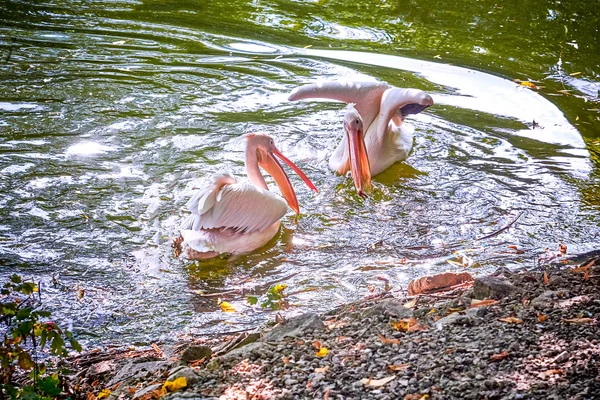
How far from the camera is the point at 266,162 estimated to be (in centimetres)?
646

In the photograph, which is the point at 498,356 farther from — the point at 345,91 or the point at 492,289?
the point at 345,91

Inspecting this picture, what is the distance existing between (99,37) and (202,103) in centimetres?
265

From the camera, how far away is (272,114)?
8086 mm

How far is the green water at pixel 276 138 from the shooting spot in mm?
5434

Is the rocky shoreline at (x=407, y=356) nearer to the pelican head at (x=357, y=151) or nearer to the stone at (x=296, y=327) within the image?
the stone at (x=296, y=327)

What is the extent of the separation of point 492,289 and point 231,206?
2.28 meters

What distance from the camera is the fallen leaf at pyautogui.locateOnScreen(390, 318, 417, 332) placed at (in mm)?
3783

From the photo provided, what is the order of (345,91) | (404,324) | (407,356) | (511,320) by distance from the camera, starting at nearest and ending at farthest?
(407,356)
(511,320)
(404,324)
(345,91)

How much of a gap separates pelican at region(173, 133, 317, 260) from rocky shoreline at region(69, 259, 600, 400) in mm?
1331

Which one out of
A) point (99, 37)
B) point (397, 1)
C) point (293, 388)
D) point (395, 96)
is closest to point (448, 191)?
point (395, 96)

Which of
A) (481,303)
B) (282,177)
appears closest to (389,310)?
Answer: (481,303)

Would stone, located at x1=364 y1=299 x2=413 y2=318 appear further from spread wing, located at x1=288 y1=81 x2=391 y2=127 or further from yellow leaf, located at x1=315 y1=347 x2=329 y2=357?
spread wing, located at x1=288 y1=81 x2=391 y2=127

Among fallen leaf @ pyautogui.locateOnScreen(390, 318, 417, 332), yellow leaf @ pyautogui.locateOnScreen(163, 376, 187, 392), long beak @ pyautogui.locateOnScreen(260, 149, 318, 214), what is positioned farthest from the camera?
long beak @ pyautogui.locateOnScreen(260, 149, 318, 214)

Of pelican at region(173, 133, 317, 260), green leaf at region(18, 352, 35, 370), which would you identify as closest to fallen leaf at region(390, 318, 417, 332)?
green leaf at region(18, 352, 35, 370)
